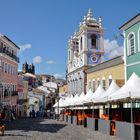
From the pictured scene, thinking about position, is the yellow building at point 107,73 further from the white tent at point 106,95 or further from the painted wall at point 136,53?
the white tent at point 106,95

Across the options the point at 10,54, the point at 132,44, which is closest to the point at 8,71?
the point at 10,54

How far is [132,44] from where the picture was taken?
2602 cm

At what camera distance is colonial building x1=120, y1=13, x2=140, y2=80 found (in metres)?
24.5

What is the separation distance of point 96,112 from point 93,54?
2480 centimetres

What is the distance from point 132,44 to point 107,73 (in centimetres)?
1095

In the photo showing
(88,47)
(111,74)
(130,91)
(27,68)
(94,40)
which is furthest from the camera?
(27,68)

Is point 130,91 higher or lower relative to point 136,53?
lower

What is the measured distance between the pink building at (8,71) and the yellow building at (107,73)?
12068 millimetres

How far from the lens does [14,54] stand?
186 ft

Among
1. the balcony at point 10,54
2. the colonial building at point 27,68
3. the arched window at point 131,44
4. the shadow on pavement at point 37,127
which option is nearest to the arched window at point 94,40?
the balcony at point 10,54

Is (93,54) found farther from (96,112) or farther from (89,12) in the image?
(96,112)

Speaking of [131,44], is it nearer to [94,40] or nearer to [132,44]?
[132,44]

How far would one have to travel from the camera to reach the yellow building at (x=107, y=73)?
1239 inches

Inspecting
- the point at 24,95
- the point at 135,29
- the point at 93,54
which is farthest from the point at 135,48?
the point at 24,95
